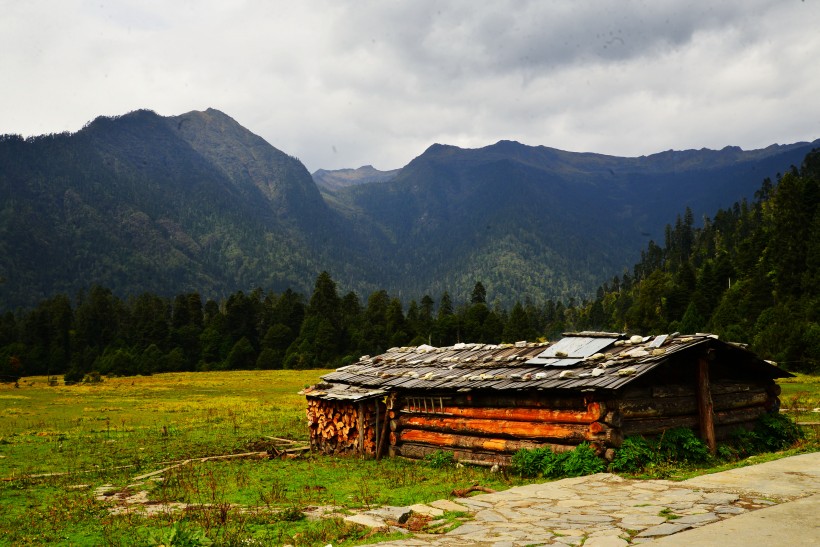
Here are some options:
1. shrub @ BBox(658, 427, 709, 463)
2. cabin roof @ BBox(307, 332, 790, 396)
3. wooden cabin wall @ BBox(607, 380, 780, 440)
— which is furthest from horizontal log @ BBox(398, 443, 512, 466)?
shrub @ BBox(658, 427, 709, 463)

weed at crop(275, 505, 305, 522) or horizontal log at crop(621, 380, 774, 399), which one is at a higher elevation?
horizontal log at crop(621, 380, 774, 399)

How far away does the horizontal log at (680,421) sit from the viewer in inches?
611

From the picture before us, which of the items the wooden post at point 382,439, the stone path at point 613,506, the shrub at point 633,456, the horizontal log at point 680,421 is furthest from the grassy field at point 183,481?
the horizontal log at point 680,421

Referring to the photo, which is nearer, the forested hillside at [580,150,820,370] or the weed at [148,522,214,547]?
the weed at [148,522,214,547]

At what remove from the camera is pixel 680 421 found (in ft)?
54.7

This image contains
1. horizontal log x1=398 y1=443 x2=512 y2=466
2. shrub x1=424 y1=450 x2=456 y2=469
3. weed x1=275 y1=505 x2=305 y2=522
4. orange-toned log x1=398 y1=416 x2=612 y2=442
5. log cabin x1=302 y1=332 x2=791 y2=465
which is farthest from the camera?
shrub x1=424 y1=450 x2=456 y2=469

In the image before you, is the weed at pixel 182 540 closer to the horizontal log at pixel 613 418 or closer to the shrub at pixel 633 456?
the shrub at pixel 633 456

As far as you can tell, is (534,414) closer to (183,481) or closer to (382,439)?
(382,439)

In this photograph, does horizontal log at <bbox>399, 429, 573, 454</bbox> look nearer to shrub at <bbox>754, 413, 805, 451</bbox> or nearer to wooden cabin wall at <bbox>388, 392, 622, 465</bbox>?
wooden cabin wall at <bbox>388, 392, 622, 465</bbox>

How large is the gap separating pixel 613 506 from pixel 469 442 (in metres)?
8.45

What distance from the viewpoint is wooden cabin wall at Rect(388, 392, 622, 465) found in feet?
51.2

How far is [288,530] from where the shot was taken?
10602mm

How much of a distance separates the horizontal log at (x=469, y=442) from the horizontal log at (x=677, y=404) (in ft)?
5.86

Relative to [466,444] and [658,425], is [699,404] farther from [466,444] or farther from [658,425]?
[466,444]
